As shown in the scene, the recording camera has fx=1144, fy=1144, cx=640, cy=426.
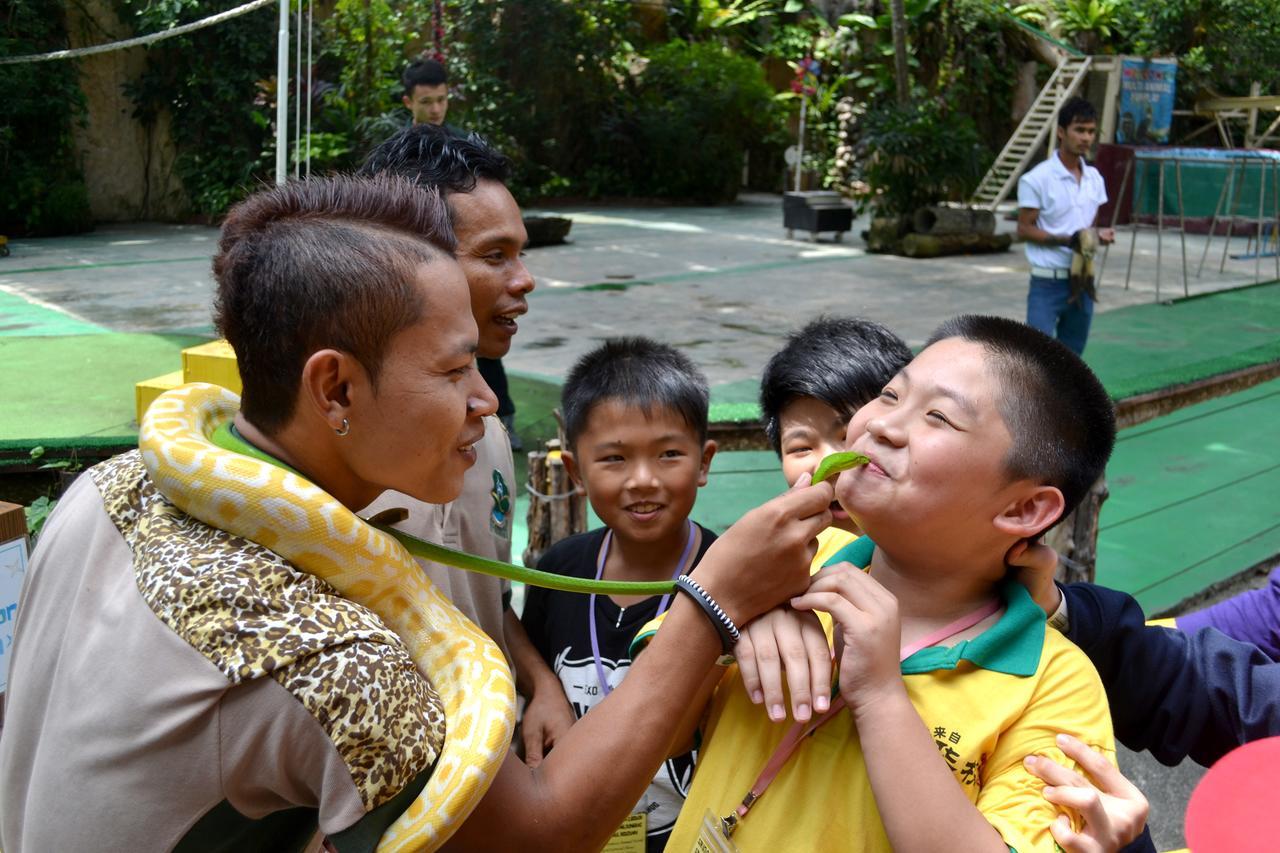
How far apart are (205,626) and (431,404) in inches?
14.3

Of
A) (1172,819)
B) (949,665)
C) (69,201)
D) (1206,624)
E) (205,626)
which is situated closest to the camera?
(205,626)

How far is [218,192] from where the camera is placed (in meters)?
14.8

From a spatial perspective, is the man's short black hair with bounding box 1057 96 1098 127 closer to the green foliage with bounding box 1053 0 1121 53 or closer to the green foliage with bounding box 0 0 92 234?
the green foliage with bounding box 0 0 92 234

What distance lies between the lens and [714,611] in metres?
1.39

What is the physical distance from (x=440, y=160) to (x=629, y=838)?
1.36 meters

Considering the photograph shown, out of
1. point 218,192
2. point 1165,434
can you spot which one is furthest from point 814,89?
point 1165,434

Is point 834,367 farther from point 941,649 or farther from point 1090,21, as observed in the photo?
point 1090,21

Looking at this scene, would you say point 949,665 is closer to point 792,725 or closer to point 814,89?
point 792,725

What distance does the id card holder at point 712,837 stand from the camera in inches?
55.6

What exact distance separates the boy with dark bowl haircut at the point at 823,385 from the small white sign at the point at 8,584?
66.8 inches

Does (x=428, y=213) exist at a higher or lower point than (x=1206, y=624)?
higher

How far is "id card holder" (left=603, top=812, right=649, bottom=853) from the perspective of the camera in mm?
1941

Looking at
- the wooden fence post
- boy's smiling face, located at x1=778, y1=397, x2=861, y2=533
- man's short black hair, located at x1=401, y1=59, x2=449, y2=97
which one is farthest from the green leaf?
boy's smiling face, located at x1=778, y1=397, x2=861, y2=533

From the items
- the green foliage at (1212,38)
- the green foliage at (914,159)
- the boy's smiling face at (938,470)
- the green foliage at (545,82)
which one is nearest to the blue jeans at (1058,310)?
the boy's smiling face at (938,470)
